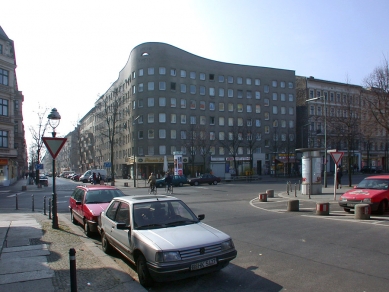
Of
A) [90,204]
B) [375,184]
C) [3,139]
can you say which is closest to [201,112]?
[3,139]

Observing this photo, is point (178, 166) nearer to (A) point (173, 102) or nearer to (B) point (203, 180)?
(B) point (203, 180)

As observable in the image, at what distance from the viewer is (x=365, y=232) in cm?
1016

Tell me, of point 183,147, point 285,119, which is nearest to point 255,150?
point 285,119

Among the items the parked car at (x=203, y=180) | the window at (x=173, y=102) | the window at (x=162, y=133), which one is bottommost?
the parked car at (x=203, y=180)

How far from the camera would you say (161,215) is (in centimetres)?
676

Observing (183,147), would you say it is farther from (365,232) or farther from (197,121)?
(365,232)

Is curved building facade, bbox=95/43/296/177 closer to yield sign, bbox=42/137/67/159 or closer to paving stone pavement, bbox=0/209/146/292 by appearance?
yield sign, bbox=42/137/67/159

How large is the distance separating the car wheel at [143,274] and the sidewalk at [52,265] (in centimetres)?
11

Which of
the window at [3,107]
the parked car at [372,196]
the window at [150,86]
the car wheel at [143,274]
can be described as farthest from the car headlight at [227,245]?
the window at [150,86]

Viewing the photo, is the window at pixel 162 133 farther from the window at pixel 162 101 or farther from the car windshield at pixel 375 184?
the car windshield at pixel 375 184

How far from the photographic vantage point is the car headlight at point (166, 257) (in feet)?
17.6

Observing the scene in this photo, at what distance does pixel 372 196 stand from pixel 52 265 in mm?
12474

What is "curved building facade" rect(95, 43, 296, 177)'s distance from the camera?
6328cm

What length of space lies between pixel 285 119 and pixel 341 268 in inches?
2791
